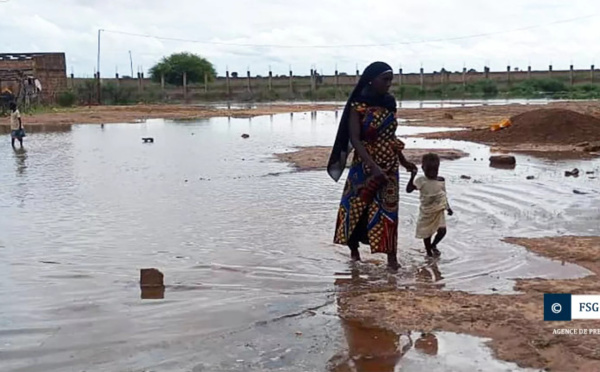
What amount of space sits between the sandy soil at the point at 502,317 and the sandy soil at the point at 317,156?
9507 millimetres

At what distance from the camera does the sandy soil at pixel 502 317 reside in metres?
4.36

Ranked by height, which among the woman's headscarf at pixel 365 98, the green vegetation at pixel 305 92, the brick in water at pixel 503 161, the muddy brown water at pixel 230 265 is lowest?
the muddy brown water at pixel 230 265

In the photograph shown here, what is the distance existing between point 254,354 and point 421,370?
3.27 ft

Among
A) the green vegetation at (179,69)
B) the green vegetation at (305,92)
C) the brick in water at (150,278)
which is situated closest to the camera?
the brick in water at (150,278)

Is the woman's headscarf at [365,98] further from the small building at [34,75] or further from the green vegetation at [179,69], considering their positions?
the green vegetation at [179,69]

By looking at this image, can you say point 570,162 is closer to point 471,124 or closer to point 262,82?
point 471,124

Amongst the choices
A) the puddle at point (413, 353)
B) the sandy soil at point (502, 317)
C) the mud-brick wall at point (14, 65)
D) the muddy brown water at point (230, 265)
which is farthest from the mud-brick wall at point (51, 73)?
the puddle at point (413, 353)

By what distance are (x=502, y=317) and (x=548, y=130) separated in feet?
55.0

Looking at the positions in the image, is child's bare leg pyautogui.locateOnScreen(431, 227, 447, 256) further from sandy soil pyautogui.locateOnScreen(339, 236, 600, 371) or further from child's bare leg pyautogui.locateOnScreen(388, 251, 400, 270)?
sandy soil pyautogui.locateOnScreen(339, 236, 600, 371)

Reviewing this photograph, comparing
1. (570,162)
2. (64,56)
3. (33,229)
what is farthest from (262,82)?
(33,229)

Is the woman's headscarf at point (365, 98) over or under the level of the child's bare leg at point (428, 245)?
over

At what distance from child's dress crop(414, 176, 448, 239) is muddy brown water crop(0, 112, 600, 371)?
0.93 feet

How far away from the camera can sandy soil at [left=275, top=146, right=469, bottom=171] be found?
15883 millimetres

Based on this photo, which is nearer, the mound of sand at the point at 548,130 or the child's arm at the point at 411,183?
the child's arm at the point at 411,183
